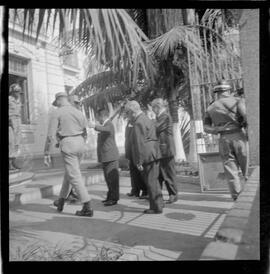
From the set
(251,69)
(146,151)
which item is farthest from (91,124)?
(251,69)

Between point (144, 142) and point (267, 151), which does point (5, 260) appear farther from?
point (267, 151)

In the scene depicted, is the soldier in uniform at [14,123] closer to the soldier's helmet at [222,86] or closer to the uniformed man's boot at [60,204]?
the uniformed man's boot at [60,204]

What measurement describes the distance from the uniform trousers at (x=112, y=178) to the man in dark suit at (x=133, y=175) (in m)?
0.17

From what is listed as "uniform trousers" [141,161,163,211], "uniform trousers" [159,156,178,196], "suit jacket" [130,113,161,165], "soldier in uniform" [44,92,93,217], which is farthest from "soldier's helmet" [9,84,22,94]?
"uniform trousers" [159,156,178,196]

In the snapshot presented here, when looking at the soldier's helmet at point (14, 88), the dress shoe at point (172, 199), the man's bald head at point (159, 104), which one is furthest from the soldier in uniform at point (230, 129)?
the soldier's helmet at point (14, 88)

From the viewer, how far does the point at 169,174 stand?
127 inches

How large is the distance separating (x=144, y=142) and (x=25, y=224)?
1.33m

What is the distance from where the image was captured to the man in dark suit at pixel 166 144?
3.18 meters

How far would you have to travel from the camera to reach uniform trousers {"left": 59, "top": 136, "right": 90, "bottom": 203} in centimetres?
309

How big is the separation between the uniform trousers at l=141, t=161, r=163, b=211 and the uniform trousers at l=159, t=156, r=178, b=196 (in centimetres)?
8

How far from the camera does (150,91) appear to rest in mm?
3191

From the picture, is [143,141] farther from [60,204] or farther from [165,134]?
[60,204]

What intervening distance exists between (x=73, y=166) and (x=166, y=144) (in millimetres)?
895

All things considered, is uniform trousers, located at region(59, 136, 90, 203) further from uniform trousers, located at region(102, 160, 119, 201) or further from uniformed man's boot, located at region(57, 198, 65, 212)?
uniform trousers, located at region(102, 160, 119, 201)
